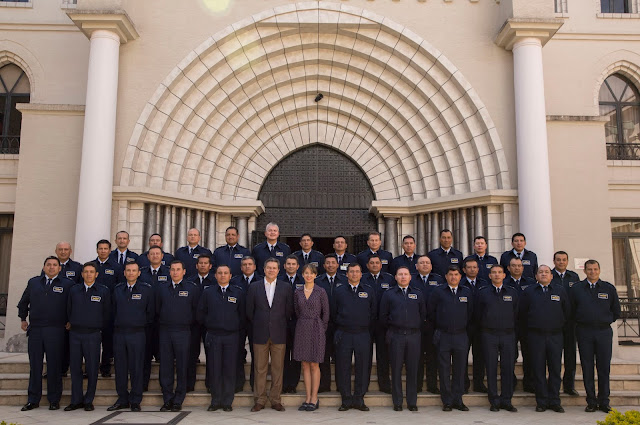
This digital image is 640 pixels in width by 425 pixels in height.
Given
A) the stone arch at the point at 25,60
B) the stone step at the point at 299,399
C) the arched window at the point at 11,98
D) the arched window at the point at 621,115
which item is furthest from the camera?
the arched window at the point at 621,115

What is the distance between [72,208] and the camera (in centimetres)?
970

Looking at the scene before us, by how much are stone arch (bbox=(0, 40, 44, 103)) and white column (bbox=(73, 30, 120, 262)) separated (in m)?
1.92

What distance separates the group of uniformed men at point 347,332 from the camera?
6.60 metres

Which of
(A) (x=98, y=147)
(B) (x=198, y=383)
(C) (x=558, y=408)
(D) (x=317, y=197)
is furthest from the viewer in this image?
(D) (x=317, y=197)

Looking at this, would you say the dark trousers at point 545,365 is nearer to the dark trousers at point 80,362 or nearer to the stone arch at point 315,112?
the stone arch at point 315,112

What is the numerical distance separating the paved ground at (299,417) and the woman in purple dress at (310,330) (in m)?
0.30

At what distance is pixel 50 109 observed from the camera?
9.79 m

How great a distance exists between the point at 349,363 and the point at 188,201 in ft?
16.2

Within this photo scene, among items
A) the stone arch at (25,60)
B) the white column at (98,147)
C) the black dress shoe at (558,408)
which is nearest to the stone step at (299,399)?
the black dress shoe at (558,408)

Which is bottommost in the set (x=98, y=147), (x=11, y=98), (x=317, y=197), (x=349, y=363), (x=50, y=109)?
(x=349, y=363)

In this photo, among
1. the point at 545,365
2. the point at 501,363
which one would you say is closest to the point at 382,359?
the point at 501,363

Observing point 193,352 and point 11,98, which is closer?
point 193,352

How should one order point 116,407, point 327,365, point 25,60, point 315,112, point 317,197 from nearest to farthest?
1. point 116,407
2. point 327,365
3. point 25,60
4. point 315,112
5. point 317,197

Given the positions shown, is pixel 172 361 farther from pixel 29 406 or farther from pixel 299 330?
pixel 29 406
